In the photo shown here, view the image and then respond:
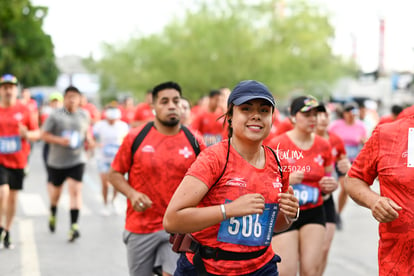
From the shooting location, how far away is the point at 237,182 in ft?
11.4

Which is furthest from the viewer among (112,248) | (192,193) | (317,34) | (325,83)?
(325,83)

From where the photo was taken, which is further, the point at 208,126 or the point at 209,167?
the point at 208,126

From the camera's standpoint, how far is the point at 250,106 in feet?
11.6

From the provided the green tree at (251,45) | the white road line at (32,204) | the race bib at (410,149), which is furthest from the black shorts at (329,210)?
the green tree at (251,45)

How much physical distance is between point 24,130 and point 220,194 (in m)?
5.92

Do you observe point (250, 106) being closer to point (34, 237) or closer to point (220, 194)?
point (220, 194)

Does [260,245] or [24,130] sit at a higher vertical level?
[24,130]

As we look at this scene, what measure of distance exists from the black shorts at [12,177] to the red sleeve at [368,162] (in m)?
5.92

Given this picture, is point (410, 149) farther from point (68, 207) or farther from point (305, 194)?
point (68, 207)

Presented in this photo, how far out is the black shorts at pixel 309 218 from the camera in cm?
568

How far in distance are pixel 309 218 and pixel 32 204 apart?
321 inches

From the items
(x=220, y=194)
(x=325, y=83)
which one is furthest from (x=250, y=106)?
(x=325, y=83)

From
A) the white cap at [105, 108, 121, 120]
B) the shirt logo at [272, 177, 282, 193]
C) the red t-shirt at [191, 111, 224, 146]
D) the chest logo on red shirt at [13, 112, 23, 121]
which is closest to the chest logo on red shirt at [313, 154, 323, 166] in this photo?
the shirt logo at [272, 177, 282, 193]

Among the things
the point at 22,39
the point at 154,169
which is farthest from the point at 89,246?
the point at 22,39
